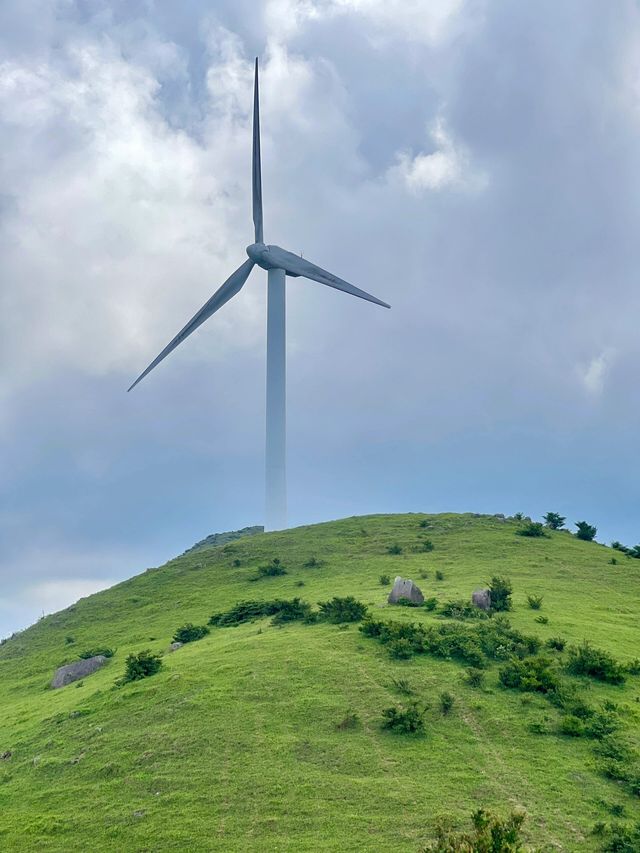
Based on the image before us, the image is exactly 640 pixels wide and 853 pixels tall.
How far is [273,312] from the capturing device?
8512 cm

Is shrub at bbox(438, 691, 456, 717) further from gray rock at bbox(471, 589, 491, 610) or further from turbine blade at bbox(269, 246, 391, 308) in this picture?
turbine blade at bbox(269, 246, 391, 308)

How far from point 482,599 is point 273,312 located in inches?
1821

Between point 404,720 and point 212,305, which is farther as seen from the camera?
point 212,305

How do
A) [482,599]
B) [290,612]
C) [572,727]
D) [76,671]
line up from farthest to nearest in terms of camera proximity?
[76,671], [290,612], [482,599], [572,727]

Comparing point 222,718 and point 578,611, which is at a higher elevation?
point 578,611

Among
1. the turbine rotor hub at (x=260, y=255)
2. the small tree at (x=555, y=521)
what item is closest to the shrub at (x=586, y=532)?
the small tree at (x=555, y=521)

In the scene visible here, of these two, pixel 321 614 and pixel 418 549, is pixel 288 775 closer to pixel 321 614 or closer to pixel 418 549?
pixel 321 614

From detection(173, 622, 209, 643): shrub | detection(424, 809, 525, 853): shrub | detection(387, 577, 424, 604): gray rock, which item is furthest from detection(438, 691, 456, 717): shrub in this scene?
detection(173, 622, 209, 643): shrub

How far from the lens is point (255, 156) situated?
86938 millimetres

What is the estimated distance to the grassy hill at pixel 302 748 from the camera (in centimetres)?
2647

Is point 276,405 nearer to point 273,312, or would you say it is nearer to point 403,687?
point 273,312

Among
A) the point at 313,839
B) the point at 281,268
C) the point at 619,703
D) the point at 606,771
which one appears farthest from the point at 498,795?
the point at 281,268

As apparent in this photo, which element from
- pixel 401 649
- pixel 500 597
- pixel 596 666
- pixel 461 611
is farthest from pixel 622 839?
pixel 500 597

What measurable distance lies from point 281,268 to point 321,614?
48.4 metres
